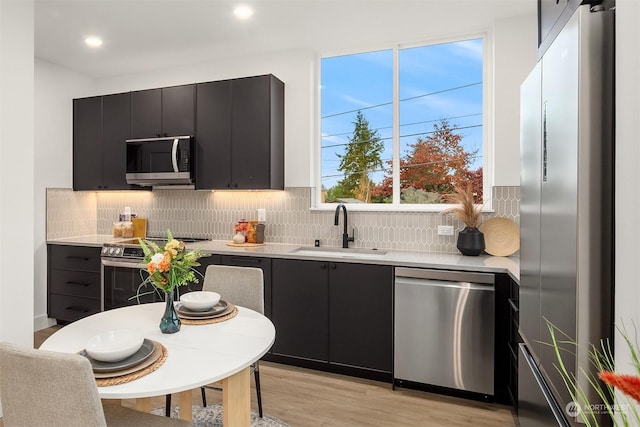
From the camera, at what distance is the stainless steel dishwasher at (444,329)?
2.57 metres

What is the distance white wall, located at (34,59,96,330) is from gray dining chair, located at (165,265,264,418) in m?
2.66

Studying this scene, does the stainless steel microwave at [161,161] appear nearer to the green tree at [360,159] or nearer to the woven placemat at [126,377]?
the green tree at [360,159]

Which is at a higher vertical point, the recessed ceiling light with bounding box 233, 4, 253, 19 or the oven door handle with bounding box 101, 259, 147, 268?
the recessed ceiling light with bounding box 233, 4, 253, 19

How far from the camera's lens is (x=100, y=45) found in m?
3.61

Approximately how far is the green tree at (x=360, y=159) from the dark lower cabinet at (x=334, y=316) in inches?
38.4

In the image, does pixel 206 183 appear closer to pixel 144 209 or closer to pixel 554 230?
pixel 144 209

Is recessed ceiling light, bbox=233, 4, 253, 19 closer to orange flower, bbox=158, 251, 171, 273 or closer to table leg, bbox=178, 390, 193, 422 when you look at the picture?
orange flower, bbox=158, 251, 171, 273

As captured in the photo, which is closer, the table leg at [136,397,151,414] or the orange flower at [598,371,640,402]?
the orange flower at [598,371,640,402]

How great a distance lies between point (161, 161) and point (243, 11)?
1656 mm

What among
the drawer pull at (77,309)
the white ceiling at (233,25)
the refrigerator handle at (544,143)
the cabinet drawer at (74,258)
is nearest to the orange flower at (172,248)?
the refrigerator handle at (544,143)

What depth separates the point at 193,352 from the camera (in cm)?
149

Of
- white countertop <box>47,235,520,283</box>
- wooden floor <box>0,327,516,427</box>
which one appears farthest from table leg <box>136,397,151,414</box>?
white countertop <box>47,235,520,283</box>

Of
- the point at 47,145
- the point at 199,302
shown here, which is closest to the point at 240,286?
the point at 199,302

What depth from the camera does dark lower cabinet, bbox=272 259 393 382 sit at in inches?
113
